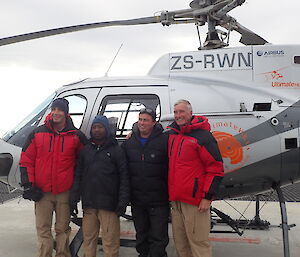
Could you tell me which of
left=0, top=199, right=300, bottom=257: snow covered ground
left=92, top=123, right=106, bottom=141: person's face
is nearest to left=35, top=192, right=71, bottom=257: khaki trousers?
left=92, top=123, right=106, bottom=141: person's face

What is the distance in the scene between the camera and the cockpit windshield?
4524 mm

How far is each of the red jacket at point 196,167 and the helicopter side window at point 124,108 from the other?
3.44 feet

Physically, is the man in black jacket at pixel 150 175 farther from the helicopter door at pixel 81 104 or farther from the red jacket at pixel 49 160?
the helicopter door at pixel 81 104

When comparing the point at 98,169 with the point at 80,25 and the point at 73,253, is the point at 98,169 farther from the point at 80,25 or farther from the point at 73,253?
the point at 80,25

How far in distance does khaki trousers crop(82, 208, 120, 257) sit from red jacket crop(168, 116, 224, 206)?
79cm

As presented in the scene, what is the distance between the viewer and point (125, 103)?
4.43 metres

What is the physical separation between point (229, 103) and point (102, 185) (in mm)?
1809

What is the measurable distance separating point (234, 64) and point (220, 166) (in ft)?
5.67

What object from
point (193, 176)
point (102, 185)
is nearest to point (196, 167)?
point (193, 176)

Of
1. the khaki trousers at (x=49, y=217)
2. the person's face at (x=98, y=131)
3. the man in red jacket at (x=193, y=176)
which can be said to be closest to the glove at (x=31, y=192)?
the khaki trousers at (x=49, y=217)

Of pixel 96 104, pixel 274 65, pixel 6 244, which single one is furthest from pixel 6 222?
pixel 274 65

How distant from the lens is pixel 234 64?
4539mm

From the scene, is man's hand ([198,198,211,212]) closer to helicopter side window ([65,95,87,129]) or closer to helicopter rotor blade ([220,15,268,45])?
helicopter side window ([65,95,87,129])

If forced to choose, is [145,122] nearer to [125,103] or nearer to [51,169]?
[125,103]
